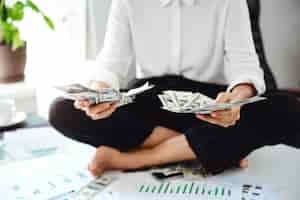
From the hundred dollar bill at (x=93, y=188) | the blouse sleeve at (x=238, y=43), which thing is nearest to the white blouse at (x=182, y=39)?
the blouse sleeve at (x=238, y=43)

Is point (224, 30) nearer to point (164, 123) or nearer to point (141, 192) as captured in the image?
point (164, 123)

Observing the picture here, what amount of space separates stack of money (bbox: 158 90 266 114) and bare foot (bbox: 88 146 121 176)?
0.78 feet

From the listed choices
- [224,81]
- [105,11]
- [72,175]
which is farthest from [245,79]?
[105,11]

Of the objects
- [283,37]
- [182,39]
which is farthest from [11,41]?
[283,37]

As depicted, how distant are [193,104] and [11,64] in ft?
2.82

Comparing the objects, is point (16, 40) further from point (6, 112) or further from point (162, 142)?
point (162, 142)

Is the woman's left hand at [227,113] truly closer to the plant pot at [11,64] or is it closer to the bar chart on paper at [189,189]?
the bar chart on paper at [189,189]

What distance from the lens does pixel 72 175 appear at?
108 centimetres

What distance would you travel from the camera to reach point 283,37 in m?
1.83

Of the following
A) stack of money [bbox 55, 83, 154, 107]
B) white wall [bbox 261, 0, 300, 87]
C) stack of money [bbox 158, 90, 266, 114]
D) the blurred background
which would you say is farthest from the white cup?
white wall [bbox 261, 0, 300, 87]

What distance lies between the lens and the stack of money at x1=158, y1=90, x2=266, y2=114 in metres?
0.89

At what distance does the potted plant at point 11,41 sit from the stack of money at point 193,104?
2.48 feet

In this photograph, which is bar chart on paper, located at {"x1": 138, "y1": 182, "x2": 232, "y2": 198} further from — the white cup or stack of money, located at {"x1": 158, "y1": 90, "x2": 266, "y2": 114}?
the white cup

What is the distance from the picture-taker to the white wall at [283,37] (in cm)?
181
